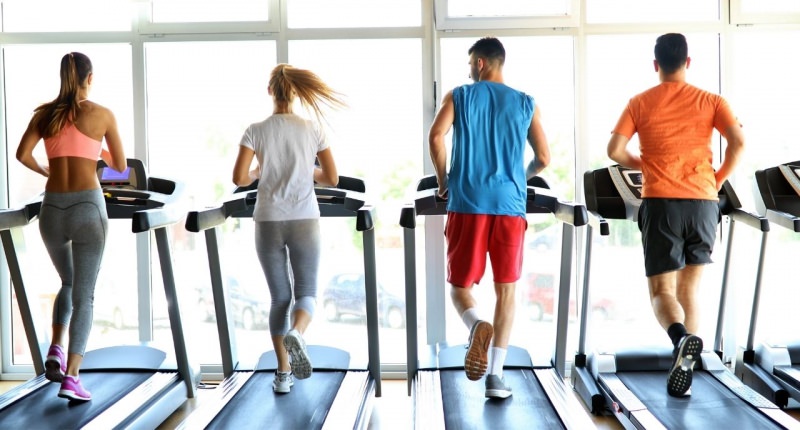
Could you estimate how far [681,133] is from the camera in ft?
11.2

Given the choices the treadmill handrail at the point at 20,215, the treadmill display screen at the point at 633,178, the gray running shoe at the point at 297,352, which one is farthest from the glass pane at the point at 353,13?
the gray running shoe at the point at 297,352

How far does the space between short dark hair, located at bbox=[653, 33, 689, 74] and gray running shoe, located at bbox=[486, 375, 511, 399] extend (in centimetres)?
160

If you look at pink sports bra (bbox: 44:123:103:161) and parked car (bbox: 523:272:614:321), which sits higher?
pink sports bra (bbox: 44:123:103:161)

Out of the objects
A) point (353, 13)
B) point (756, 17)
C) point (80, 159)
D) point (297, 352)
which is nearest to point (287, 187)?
point (297, 352)

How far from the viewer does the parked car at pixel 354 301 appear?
4.92m

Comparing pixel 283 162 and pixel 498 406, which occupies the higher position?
pixel 283 162

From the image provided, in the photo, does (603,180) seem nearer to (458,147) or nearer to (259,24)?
(458,147)

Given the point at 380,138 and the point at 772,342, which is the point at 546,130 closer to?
the point at 380,138

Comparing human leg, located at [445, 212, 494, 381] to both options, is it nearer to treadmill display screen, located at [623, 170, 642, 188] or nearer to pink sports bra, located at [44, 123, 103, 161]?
treadmill display screen, located at [623, 170, 642, 188]

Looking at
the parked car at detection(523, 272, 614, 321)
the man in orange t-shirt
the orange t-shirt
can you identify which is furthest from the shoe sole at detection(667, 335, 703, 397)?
the parked car at detection(523, 272, 614, 321)

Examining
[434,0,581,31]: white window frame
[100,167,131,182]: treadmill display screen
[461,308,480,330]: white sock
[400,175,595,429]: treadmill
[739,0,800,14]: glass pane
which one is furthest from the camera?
→ [739,0,800,14]: glass pane

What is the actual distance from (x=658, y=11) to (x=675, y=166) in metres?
1.78

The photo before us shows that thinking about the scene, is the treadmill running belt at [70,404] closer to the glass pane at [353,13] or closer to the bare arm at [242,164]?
the bare arm at [242,164]

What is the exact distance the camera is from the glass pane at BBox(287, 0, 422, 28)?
4.78m
